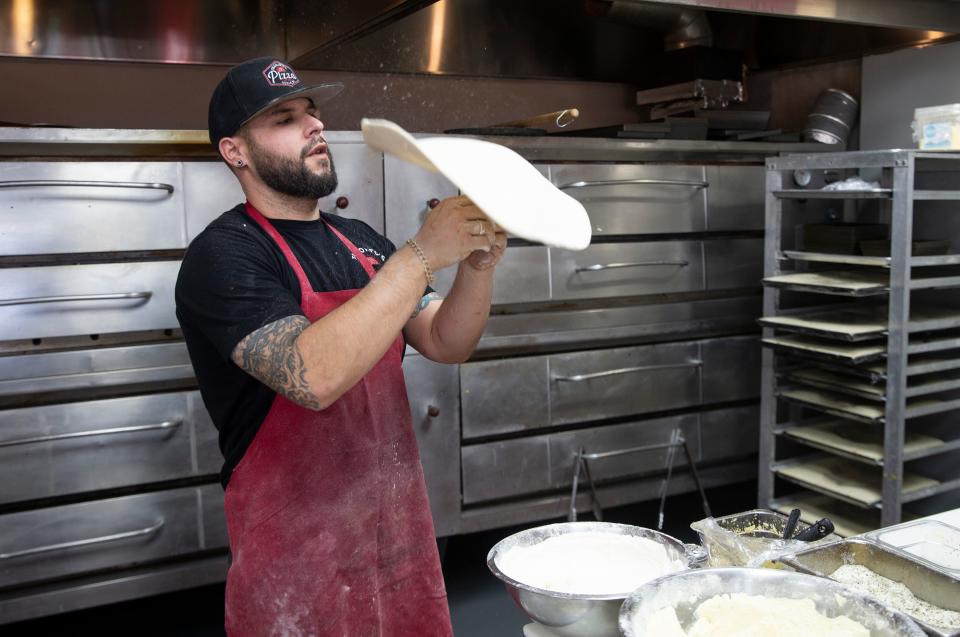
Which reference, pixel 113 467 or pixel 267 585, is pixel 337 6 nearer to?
pixel 113 467

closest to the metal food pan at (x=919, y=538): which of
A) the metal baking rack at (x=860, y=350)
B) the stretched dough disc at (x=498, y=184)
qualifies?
the stretched dough disc at (x=498, y=184)

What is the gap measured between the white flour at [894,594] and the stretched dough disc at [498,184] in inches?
24.9

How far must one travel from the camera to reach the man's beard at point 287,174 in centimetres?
160

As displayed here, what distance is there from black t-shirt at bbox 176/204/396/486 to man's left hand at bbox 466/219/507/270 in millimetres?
273

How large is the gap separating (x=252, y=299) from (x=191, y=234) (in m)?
1.15

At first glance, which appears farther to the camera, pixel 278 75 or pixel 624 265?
pixel 624 265

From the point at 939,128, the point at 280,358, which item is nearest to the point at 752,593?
the point at 280,358

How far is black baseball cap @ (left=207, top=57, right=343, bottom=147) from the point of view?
5.14ft

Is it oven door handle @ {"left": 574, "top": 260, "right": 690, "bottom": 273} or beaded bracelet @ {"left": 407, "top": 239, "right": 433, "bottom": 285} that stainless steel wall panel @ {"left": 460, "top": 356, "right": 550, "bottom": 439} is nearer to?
oven door handle @ {"left": 574, "top": 260, "right": 690, "bottom": 273}

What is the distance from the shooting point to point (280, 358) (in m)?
1.34

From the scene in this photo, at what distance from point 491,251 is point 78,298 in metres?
1.41

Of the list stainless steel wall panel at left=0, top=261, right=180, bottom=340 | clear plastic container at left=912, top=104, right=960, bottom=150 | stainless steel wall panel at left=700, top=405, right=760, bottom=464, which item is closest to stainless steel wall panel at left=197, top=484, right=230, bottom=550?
stainless steel wall panel at left=0, top=261, right=180, bottom=340

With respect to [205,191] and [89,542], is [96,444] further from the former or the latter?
[205,191]

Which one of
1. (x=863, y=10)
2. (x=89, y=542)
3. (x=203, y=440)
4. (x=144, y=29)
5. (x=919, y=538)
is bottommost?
(x=89, y=542)
